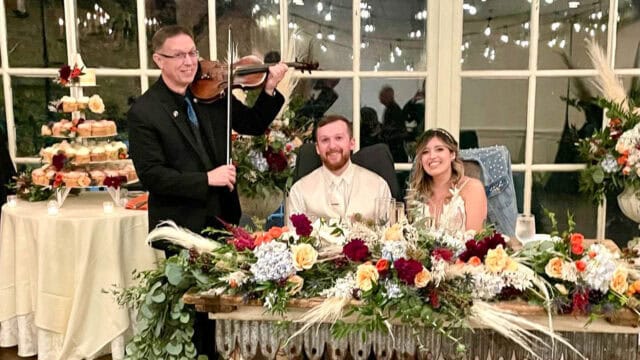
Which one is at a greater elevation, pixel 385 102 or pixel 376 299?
pixel 385 102

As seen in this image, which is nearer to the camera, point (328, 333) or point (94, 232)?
point (328, 333)

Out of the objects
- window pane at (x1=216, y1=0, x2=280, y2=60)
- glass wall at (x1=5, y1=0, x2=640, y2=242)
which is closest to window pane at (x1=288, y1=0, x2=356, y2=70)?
glass wall at (x1=5, y1=0, x2=640, y2=242)

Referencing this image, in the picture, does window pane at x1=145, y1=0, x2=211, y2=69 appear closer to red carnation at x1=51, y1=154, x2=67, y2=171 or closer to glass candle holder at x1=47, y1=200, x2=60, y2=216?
red carnation at x1=51, y1=154, x2=67, y2=171

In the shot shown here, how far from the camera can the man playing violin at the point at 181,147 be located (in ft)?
7.37

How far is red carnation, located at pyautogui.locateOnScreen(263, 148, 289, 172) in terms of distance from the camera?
3.04 meters

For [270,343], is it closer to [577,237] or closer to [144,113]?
[577,237]

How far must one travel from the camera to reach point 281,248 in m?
1.62

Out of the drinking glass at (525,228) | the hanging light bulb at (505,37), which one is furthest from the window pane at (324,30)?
the drinking glass at (525,228)

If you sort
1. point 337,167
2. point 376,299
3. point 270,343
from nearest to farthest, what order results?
1. point 376,299
2. point 270,343
3. point 337,167

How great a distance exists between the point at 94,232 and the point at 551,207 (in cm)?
250

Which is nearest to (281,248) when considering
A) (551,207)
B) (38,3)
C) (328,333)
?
(328,333)

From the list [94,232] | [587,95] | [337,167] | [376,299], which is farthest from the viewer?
[587,95]

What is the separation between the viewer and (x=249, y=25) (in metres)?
3.50

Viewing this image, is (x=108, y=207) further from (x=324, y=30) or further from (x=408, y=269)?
(x=408, y=269)
